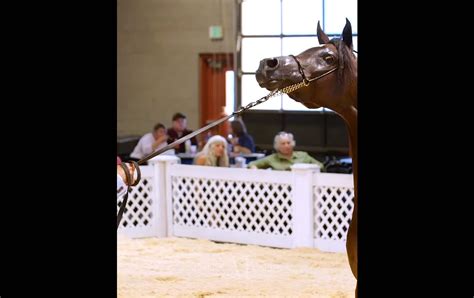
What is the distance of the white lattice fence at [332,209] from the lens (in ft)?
25.1

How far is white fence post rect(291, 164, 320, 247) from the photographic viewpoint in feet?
25.2

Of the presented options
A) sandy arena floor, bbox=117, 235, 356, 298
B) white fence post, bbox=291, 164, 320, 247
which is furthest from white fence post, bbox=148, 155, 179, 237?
→ white fence post, bbox=291, 164, 320, 247

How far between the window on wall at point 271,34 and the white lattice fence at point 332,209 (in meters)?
5.33

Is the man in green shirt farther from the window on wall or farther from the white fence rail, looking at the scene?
the window on wall

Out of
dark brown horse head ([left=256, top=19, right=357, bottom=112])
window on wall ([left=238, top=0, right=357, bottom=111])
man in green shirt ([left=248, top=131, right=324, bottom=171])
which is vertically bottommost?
man in green shirt ([left=248, top=131, right=324, bottom=171])

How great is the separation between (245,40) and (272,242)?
620cm

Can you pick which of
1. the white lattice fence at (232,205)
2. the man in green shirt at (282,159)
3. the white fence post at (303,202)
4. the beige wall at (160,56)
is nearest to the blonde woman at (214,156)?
the white lattice fence at (232,205)

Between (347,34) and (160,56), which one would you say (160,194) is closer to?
(347,34)

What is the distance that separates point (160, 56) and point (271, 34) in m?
1.75

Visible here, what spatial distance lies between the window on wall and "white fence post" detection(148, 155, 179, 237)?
4590mm

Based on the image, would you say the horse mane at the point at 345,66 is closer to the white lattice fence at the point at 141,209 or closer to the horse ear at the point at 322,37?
the horse ear at the point at 322,37

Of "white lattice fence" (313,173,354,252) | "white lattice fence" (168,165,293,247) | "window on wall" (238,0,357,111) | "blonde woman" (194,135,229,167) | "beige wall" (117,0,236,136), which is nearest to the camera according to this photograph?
"white lattice fence" (313,173,354,252)
